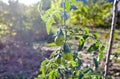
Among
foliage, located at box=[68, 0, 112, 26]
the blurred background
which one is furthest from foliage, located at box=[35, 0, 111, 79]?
foliage, located at box=[68, 0, 112, 26]

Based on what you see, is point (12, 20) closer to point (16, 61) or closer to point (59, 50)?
point (16, 61)

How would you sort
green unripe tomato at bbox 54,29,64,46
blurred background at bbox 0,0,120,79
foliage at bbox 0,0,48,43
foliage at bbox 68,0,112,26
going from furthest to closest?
foliage at bbox 68,0,112,26, foliage at bbox 0,0,48,43, blurred background at bbox 0,0,120,79, green unripe tomato at bbox 54,29,64,46

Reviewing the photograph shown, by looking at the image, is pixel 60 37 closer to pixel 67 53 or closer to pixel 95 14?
pixel 67 53

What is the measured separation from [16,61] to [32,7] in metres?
3.50

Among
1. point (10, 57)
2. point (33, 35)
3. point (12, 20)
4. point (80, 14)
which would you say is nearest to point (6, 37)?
point (12, 20)

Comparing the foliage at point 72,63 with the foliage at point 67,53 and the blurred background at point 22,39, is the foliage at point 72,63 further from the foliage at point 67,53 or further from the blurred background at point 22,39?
Result: the blurred background at point 22,39

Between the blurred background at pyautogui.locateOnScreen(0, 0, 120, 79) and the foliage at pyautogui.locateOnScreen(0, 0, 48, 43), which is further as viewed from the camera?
the foliage at pyautogui.locateOnScreen(0, 0, 48, 43)

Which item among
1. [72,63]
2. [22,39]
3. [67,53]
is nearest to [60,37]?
[67,53]

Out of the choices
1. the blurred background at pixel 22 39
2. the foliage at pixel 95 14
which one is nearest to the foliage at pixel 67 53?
the blurred background at pixel 22 39

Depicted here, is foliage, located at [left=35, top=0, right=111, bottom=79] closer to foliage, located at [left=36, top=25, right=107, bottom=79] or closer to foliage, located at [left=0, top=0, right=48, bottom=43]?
foliage, located at [left=36, top=25, right=107, bottom=79]

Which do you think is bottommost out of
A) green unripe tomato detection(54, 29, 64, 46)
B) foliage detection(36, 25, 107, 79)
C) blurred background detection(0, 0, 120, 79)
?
blurred background detection(0, 0, 120, 79)

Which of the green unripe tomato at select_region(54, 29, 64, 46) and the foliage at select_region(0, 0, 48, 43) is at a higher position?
the green unripe tomato at select_region(54, 29, 64, 46)

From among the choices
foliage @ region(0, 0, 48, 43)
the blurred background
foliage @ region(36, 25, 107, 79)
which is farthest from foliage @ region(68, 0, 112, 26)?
foliage @ region(36, 25, 107, 79)

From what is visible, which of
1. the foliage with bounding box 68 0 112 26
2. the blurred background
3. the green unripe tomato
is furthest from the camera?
the foliage with bounding box 68 0 112 26
